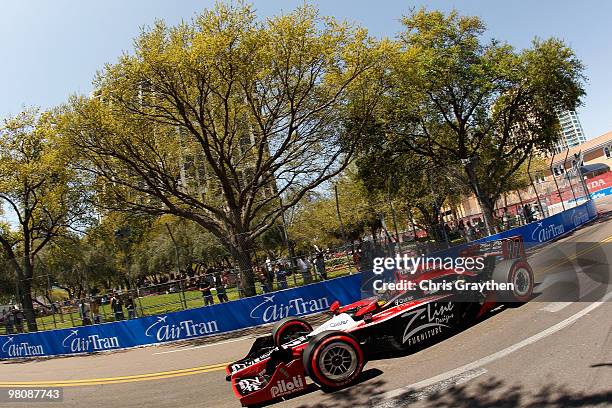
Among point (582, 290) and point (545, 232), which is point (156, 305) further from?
point (545, 232)

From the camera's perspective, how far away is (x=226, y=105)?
20188mm

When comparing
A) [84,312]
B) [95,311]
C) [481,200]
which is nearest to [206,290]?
[95,311]

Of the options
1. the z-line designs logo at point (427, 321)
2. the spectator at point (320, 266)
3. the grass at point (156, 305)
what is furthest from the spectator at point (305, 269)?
the z-line designs logo at point (427, 321)

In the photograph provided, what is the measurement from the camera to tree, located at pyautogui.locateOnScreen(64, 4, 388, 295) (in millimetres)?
18656

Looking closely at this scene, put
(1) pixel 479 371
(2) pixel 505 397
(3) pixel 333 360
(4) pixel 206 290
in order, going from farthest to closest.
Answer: (4) pixel 206 290
(3) pixel 333 360
(1) pixel 479 371
(2) pixel 505 397

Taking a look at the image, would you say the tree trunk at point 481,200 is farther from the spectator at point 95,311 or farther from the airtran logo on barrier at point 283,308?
the spectator at point 95,311

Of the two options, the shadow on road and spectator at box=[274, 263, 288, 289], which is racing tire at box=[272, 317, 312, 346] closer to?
the shadow on road

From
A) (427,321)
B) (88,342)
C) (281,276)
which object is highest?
(281,276)

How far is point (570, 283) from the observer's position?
402 inches

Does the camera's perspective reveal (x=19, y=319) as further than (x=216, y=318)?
Yes

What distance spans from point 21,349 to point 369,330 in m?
17.9

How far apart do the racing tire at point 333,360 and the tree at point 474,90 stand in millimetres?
18666

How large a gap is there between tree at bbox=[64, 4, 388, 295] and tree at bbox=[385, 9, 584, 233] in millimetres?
4105

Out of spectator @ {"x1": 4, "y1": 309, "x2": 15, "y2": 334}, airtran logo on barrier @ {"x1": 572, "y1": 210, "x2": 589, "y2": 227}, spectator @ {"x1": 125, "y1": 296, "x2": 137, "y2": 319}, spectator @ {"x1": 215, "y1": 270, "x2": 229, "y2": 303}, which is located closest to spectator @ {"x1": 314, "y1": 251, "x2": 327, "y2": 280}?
spectator @ {"x1": 215, "y1": 270, "x2": 229, "y2": 303}
